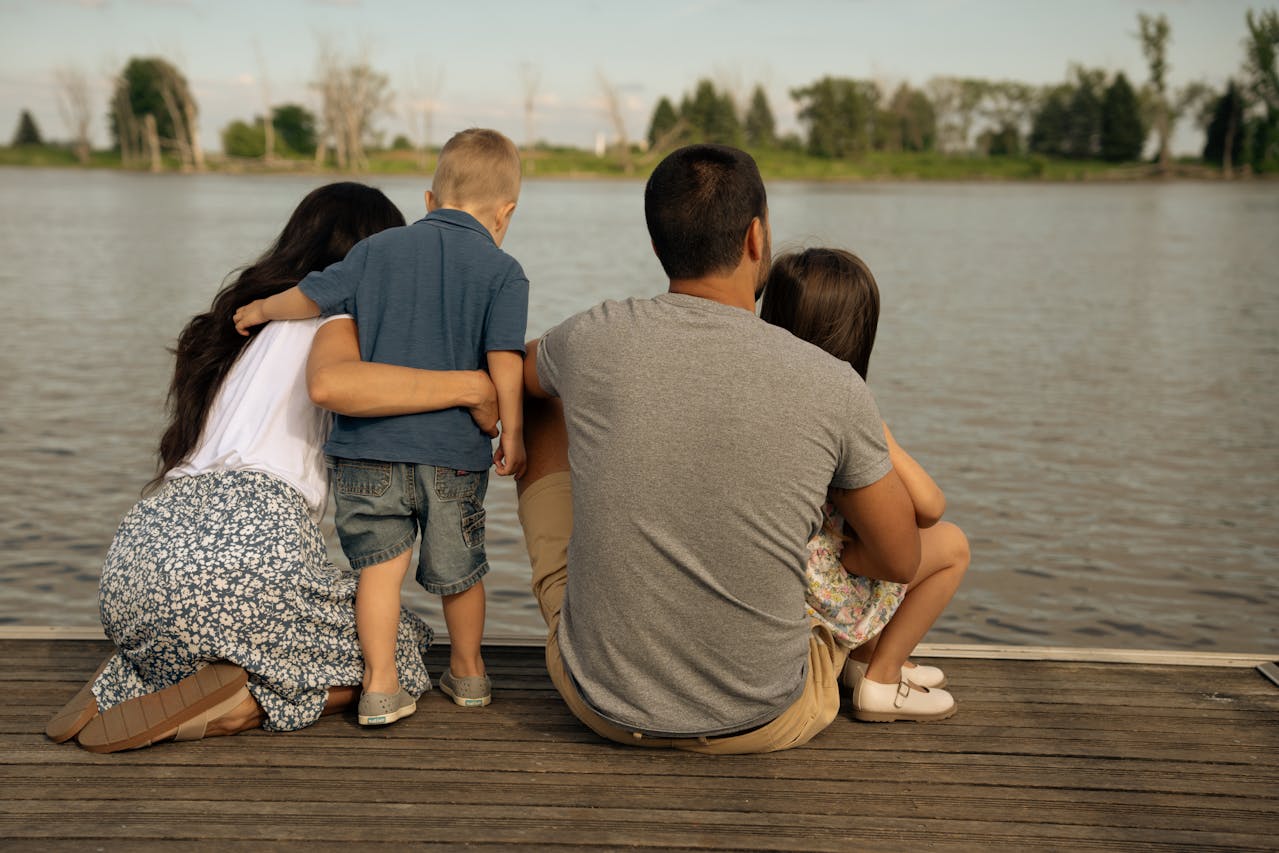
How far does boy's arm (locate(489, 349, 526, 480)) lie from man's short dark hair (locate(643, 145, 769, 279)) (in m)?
0.53

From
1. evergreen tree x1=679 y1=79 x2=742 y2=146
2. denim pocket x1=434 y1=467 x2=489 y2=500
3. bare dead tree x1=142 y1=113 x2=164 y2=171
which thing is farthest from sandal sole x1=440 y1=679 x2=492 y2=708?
bare dead tree x1=142 y1=113 x2=164 y2=171

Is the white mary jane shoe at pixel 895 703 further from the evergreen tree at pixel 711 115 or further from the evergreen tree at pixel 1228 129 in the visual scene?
the evergreen tree at pixel 1228 129

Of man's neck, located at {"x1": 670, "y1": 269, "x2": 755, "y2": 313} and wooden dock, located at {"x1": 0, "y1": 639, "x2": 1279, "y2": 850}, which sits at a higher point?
man's neck, located at {"x1": 670, "y1": 269, "x2": 755, "y2": 313}

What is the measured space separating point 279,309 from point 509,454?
61cm

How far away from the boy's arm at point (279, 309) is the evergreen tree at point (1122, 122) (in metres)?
80.0

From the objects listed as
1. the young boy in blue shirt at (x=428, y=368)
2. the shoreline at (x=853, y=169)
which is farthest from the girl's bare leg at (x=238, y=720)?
the shoreline at (x=853, y=169)

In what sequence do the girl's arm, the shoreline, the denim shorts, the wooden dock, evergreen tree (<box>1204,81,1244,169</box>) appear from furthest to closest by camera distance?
1. evergreen tree (<box>1204,81,1244,169</box>)
2. the shoreline
3. the denim shorts
4. the girl's arm
5. the wooden dock

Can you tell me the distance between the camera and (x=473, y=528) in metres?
2.67

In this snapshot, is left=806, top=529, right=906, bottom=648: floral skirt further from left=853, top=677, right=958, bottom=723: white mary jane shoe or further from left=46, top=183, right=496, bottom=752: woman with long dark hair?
left=46, top=183, right=496, bottom=752: woman with long dark hair

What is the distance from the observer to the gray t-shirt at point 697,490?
83.9 inches

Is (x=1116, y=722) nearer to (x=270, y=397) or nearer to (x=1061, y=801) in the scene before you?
(x=1061, y=801)

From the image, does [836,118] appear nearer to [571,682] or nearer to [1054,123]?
[1054,123]

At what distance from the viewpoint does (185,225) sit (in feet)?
93.2

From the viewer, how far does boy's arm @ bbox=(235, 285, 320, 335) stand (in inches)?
104
